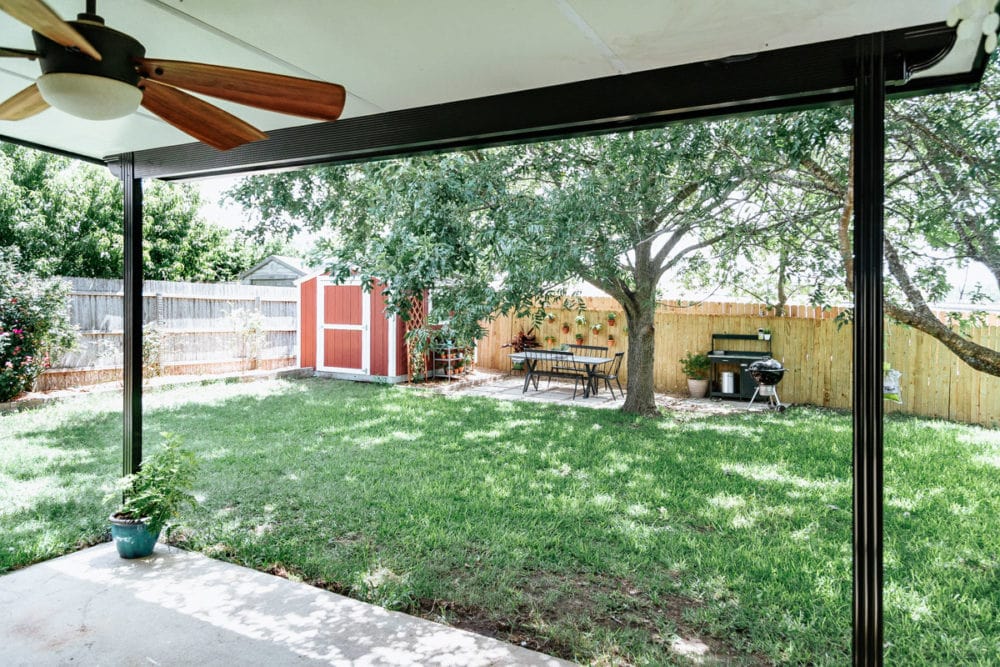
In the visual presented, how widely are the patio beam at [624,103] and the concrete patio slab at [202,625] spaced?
79.2 inches

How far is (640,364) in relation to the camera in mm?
7078

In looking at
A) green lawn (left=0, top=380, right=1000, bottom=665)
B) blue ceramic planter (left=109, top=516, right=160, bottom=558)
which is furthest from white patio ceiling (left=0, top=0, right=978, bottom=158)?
green lawn (left=0, top=380, right=1000, bottom=665)

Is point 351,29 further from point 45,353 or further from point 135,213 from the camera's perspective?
point 45,353

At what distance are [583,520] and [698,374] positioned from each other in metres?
5.23

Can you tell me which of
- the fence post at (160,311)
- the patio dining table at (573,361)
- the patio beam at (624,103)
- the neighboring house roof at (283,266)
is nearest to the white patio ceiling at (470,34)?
the patio beam at (624,103)

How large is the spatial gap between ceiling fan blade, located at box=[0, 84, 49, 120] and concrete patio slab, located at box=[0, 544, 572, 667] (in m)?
1.92

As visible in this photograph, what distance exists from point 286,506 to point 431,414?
300cm

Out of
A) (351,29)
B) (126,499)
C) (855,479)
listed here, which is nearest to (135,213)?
(126,499)

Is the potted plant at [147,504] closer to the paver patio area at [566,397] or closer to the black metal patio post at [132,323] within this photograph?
the black metal patio post at [132,323]

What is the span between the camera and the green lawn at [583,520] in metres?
2.60

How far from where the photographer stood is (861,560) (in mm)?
1672

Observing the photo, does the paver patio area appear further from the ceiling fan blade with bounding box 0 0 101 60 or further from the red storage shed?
the ceiling fan blade with bounding box 0 0 101 60

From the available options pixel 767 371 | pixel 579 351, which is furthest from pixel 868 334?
pixel 579 351

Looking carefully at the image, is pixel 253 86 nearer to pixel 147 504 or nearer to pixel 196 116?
pixel 196 116
